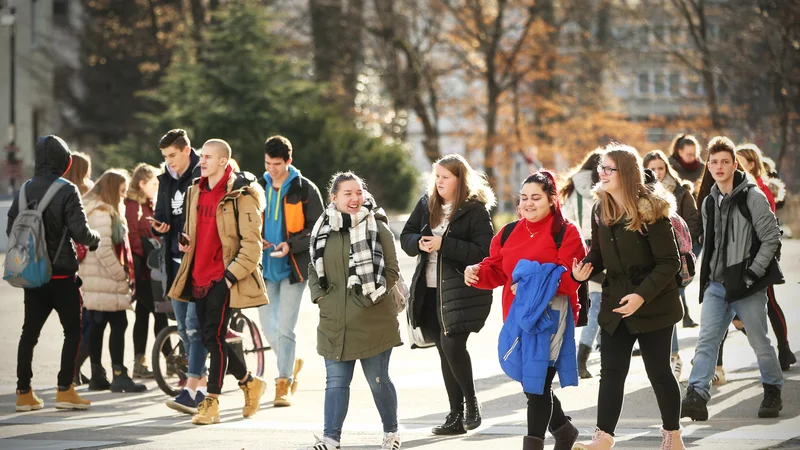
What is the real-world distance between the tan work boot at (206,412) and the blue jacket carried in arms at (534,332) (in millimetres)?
2821

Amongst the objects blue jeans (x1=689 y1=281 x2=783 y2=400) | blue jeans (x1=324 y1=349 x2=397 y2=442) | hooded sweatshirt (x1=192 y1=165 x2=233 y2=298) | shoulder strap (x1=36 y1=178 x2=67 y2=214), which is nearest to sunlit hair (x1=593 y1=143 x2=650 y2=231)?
blue jeans (x1=324 y1=349 x2=397 y2=442)

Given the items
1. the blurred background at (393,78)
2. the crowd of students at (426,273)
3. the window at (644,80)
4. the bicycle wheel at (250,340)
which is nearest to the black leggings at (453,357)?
the crowd of students at (426,273)

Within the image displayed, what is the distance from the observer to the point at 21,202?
988cm

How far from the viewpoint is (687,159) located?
12.5m

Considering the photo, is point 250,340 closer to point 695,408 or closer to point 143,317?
point 143,317

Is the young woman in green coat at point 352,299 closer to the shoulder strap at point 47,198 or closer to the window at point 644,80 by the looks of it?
the shoulder strap at point 47,198

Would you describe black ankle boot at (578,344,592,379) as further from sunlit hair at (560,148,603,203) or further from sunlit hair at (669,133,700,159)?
sunlit hair at (669,133,700,159)

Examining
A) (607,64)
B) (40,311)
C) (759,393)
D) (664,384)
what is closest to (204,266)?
(40,311)

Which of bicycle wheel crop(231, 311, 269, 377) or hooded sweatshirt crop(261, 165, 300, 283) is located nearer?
hooded sweatshirt crop(261, 165, 300, 283)

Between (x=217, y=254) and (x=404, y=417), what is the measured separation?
5.71 feet

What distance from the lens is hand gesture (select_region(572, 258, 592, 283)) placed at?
22.5 ft

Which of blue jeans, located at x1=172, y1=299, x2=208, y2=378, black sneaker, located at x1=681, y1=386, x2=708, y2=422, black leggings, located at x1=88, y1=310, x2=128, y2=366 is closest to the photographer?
black sneaker, located at x1=681, y1=386, x2=708, y2=422

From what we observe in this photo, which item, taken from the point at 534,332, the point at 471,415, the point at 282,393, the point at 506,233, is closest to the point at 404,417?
the point at 471,415

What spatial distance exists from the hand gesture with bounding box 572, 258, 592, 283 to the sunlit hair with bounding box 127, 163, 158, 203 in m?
5.59
